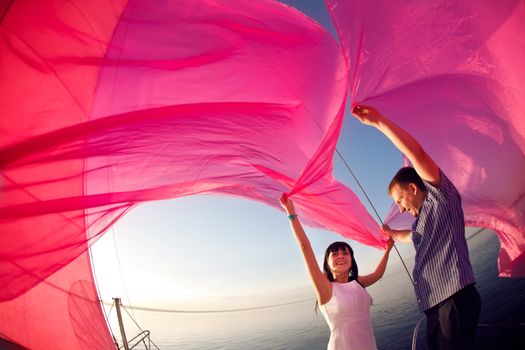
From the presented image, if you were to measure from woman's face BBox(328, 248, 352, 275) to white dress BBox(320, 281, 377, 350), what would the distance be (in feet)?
0.76

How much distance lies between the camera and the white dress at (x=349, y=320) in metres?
1.90

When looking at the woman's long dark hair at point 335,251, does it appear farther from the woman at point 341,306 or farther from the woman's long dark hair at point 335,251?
the woman at point 341,306

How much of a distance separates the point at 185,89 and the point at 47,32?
0.91 meters

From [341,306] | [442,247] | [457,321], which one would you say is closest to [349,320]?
[341,306]

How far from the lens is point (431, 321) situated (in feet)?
4.98

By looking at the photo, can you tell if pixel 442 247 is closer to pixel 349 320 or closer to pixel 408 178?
pixel 408 178

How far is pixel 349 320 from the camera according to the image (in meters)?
1.96

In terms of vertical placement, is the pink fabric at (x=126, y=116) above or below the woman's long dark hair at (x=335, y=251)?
above

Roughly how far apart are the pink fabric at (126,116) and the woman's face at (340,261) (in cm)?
55

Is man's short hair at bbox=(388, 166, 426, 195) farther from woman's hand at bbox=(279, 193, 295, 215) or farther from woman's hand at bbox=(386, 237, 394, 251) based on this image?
woman's hand at bbox=(386, 237, 394, 251)

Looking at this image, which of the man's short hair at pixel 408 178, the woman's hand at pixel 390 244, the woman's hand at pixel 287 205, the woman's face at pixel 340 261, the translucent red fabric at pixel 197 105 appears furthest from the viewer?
the woman's hand at pixel 390 244

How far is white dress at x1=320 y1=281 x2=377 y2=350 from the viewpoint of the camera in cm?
190

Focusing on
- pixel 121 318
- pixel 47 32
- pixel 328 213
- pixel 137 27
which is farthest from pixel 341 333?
pixel 121 318

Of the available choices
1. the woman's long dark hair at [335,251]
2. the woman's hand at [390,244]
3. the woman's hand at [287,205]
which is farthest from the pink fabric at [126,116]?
the woman's hand at [390,244]
